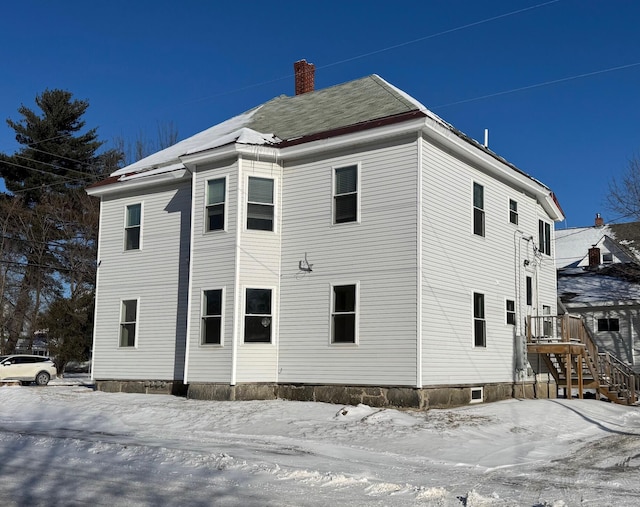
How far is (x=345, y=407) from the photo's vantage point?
1633 cm

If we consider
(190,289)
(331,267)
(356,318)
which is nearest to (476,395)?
(356,318)

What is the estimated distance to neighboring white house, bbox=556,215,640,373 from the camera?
3173cm

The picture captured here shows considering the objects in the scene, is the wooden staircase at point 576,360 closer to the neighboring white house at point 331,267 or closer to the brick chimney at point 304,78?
the neighboring white house at point 331,267

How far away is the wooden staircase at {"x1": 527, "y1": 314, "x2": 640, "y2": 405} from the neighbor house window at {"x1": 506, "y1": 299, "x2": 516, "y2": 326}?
2.59ft

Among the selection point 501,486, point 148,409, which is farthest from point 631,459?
point 148,409

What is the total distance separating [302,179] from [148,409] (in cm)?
724

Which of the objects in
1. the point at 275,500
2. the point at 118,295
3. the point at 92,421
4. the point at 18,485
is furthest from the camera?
the point at 118,295

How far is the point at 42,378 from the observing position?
31.5m

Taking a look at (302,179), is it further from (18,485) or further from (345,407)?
(18,485)

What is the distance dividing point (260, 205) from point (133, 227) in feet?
17.6

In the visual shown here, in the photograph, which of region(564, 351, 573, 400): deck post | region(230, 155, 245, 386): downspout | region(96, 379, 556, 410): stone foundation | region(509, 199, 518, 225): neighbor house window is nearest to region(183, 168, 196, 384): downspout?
region(96, 379, 556, 410): stone foundation

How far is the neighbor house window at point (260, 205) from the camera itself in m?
19.3

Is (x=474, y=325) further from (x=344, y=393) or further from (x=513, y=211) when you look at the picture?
(x=513, y=211)

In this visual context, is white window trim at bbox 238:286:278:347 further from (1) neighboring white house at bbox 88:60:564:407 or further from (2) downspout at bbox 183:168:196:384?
(2) downspout at bbox 183:168:196:384
